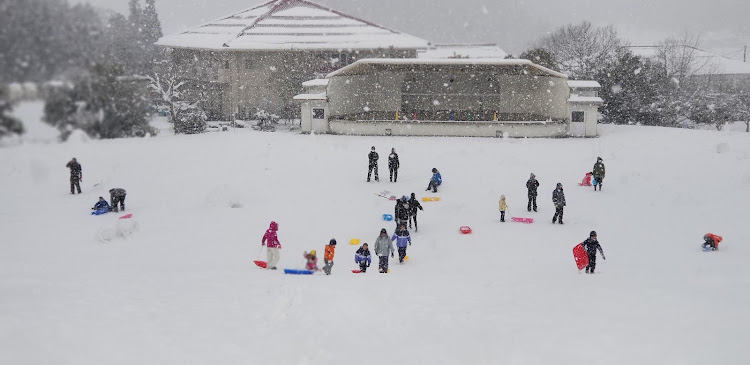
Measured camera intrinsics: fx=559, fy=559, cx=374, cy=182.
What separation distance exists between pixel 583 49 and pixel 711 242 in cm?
4862

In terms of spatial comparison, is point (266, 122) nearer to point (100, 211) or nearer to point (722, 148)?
point (100, 211)

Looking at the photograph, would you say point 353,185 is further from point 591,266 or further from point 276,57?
point 276,57

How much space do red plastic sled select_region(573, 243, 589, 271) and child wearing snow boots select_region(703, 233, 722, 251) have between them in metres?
4.29

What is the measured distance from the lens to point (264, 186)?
75.9 ft

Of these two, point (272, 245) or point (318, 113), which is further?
point (318, 113)

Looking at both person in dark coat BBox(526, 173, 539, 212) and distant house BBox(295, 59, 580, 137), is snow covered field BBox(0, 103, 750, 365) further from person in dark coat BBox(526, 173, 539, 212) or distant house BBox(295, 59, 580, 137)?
distant house BBox(295, 59, 580, 137)

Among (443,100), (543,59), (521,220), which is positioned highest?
(543,59)

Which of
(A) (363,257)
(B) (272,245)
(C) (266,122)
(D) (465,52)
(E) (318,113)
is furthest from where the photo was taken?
(D) (465,52)

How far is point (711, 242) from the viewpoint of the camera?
15.3m

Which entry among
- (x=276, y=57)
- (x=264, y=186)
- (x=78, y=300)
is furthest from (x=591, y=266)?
(x=276, y=57)

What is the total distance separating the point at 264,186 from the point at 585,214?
1249 cm

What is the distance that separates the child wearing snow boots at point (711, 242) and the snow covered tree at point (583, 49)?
37.2 m

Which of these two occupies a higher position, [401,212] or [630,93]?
[630,93]

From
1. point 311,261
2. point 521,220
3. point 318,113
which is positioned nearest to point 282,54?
point 318,113
